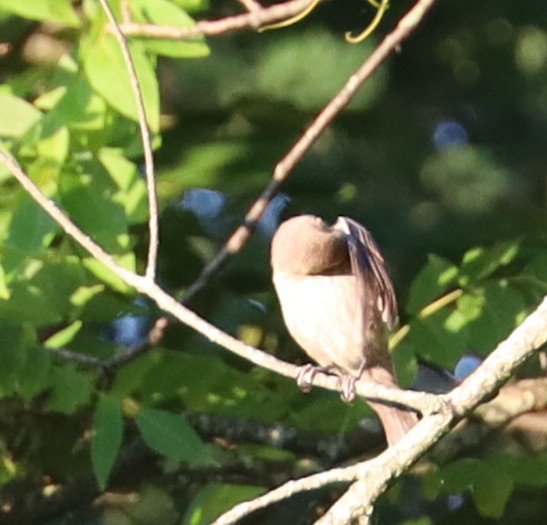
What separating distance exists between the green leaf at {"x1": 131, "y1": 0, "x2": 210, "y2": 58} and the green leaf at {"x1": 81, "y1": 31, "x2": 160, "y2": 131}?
27mm

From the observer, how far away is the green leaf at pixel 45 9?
2258 millimetres

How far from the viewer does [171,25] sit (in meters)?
2.28

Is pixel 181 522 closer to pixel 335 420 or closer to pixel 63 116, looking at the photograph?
pixel 335 420

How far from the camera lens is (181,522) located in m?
3.25

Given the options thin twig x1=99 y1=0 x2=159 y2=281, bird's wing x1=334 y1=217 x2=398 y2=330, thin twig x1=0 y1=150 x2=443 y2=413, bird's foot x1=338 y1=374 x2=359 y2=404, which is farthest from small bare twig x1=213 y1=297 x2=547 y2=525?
bird's wing x1=334 y1=217 x2=398 y2=330

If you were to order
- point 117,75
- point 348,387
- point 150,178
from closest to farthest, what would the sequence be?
point 150,178 → point 348,387 → point 117,75

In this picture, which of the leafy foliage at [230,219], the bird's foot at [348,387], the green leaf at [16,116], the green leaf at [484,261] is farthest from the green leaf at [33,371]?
the green leaf at [484,261]

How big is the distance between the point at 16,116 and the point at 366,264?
1.88 ft

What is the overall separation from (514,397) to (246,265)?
603 millimetres

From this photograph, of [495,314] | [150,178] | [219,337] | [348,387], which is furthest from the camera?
[495,314]

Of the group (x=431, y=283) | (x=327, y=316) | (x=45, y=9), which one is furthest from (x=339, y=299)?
(x=45, y=9)

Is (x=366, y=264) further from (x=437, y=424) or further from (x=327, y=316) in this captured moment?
(x=437, y=424)

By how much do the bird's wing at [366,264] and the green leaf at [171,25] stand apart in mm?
346

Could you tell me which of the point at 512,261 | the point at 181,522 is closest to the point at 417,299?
the point at 512,261
